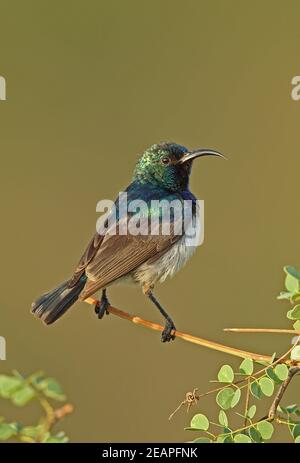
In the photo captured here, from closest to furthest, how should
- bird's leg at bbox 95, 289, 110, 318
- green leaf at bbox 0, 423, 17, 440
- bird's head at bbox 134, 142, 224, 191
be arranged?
green leaf at bbox 0, 423, 17, 440 < bird's leg at bbox 95, 289, 110, 318 < bird's head at bbox 134, 142, 224, 191

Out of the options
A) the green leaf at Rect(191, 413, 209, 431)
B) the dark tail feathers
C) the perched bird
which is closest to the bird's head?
the perched bird

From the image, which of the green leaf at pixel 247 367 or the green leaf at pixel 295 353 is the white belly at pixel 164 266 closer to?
the green leaf at pixel 247 367

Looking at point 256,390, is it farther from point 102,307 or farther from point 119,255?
point 102,307

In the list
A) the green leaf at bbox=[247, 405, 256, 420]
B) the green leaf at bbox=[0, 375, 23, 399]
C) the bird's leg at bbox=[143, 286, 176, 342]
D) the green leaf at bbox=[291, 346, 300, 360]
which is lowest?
the green leaf at bbox=[0, 375, 23, 399]

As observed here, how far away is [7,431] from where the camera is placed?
1.66 metres

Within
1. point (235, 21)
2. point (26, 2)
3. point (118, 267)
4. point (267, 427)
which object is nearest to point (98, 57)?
point (26, 2)

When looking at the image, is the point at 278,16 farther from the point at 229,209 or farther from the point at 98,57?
the point at 229,209

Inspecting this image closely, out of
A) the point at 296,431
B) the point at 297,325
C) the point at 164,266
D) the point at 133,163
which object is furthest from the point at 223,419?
the point at 133,163

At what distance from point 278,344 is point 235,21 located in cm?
485

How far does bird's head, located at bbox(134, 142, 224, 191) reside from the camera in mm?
4457

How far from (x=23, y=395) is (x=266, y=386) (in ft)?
2.17

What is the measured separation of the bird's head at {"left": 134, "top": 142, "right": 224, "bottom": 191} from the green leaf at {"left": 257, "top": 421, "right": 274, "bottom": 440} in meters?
2.56

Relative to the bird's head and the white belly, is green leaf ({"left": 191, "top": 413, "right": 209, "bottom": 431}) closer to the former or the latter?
the white belly

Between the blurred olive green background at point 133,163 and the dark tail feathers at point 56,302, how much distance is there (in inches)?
54.1
